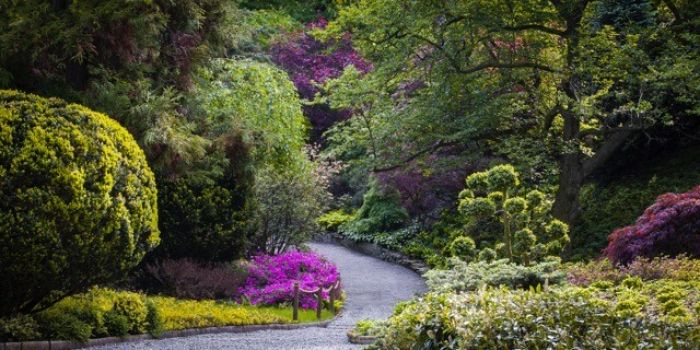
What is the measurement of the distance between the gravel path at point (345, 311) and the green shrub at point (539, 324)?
2.46m

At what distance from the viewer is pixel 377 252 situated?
2077 cm

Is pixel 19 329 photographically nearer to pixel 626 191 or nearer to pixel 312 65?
pixel 626 191

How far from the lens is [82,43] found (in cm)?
1080

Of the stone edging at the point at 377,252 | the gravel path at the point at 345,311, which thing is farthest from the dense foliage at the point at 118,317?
the stone edging at the point at 377,252

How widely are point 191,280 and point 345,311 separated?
9.20 ft

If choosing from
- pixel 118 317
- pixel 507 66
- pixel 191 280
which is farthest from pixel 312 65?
pixel 118 317

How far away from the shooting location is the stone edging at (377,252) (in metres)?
18.3

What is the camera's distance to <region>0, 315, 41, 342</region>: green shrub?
311 inches

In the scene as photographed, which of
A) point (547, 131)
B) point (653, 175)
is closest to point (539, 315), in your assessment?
point (547, 131)

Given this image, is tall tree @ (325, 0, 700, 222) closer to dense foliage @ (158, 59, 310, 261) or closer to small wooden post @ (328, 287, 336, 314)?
dense foliage @ (158, 59, 310, 261)

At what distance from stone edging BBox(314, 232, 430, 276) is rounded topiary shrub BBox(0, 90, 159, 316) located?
31.6 ft

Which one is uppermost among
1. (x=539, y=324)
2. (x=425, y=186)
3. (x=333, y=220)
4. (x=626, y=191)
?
(x=626, y=191)

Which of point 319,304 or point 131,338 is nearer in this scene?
point 131,338

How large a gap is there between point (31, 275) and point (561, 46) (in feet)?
34.9
